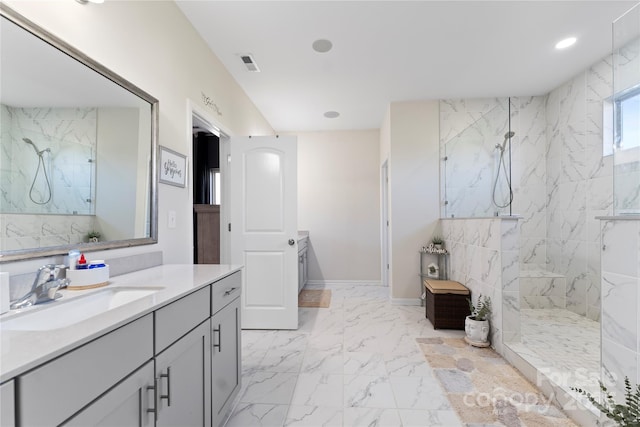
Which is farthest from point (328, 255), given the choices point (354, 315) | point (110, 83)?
point (110, 83)

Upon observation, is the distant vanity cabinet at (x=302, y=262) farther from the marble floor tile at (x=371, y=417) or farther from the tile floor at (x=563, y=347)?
the tile floor at (x=563, y=347)

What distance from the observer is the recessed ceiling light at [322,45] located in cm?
247

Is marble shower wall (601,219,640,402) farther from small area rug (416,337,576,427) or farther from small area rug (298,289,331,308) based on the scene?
small area rug (298,289,331,308)

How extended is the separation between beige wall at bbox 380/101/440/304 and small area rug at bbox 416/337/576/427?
135 centimetres

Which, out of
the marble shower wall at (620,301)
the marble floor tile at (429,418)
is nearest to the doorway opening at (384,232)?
the marble floor tile at (429,418)

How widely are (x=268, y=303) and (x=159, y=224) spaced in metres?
1.51

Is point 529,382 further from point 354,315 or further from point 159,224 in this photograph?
point 159,224

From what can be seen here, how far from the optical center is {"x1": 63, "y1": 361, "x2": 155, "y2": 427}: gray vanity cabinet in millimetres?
702

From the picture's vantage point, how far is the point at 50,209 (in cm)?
116

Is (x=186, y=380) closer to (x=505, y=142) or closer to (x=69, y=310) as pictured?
(x=69, y=310)

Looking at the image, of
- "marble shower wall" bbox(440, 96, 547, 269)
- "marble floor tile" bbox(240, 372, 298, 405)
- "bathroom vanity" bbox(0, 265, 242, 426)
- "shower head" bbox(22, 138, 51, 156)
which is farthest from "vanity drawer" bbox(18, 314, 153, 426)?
"marble shower wall" bbox(440, 96, 547, 269)

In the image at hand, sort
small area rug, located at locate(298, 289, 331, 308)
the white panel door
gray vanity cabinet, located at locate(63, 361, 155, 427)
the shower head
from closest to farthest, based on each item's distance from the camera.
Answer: gray vanity cabinet, located at locate(63, 361, 155, 427) → the shower head → the white panel door → small area rug, located at locate(298, 289, 331, 308)

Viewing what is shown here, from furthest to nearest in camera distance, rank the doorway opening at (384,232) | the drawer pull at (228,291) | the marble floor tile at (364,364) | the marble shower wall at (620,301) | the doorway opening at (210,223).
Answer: the doorway opening at (384,232) < the doorway opening at (210,223) < the marble floor tile at (364,364) < the drawer pull at (228,291) < the marble shower wall at (620,301)

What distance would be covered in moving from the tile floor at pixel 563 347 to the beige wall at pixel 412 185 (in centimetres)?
135
